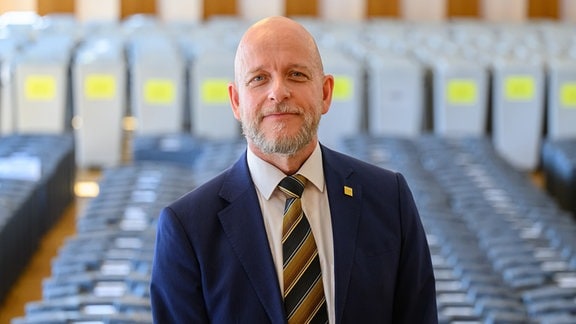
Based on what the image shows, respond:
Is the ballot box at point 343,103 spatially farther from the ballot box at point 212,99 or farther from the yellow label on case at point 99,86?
the yellow label on case at point 99,86

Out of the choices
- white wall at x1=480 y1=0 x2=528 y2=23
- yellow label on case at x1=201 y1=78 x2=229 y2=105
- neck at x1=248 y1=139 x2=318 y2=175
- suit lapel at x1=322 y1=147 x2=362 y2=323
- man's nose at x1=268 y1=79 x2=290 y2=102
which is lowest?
white wall at x1=480 y1=0 x2=528 y2=23

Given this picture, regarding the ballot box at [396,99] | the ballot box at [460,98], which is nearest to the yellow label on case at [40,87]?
the ballot box at [396,99]

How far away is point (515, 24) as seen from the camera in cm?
1741

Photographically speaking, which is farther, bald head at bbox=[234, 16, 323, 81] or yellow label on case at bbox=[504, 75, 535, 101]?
yellow label on case at bbox=[504, 75, 535, 101]

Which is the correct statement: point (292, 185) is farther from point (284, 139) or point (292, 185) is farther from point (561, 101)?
point (561, 101)

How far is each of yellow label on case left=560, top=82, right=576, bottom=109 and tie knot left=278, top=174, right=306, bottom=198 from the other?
8846 millimetres

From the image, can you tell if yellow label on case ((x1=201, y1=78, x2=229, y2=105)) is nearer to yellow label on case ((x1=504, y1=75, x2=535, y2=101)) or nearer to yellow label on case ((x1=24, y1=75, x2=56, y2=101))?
yellow label on case ((x1=24, y1=75, x2=56, y2=101))

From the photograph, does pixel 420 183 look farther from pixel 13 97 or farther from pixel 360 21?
pixel 360 21

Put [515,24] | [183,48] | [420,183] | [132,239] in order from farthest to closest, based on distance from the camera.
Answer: [515,24] < [183,48] < [420,183] < [132,239]

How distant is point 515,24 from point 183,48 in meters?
5.60

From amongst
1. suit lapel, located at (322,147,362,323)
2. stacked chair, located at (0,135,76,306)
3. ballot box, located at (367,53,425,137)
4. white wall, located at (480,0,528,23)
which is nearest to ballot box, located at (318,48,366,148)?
ballot box, located at (367,53,425,137)

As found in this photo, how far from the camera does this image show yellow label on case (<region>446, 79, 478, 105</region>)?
1148 centimetres

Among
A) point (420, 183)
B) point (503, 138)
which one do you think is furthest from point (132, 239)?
point (503, 138)

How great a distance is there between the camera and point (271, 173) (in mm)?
2963
